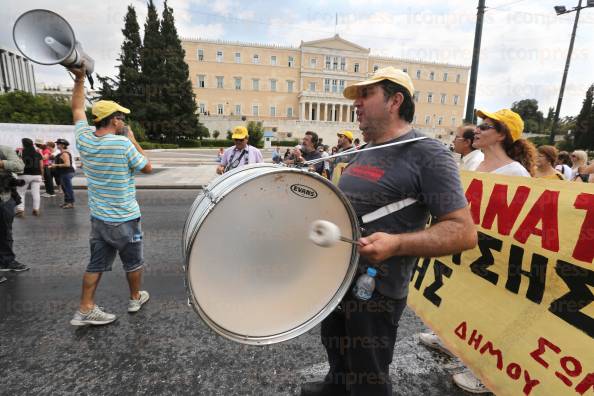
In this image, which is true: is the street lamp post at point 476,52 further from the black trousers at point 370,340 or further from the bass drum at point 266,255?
the bass drum at point 266,255

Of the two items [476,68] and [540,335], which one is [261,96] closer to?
[476,68]

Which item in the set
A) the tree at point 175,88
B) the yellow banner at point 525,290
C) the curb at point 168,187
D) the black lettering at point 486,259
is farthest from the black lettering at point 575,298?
the tree at point 175,88

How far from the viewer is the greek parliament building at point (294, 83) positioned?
61531 millimetres

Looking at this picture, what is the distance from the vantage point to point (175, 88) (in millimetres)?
41250

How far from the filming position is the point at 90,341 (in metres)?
2.78

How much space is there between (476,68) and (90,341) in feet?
27.4

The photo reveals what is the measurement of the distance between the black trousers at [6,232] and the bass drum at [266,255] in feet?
13.6

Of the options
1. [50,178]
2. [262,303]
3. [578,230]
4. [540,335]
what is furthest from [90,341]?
[50,178]

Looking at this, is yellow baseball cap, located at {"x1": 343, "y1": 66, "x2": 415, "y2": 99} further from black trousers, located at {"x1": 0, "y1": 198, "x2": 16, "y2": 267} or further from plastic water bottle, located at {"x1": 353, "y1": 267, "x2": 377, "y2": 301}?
black trousers, located at {"x1": 0, "y1": 198, "x2": 16, "y2": 267}

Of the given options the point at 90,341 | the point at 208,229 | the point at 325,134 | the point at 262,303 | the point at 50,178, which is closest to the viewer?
the point at 208,229

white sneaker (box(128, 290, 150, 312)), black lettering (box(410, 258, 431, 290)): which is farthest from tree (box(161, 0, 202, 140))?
black lettering (box(410, 258, 431, 290))

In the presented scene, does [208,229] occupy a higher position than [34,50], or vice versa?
[34,50]

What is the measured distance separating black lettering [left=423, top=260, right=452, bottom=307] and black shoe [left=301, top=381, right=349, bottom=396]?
4.21ft

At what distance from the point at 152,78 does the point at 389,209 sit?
47.3 meters
